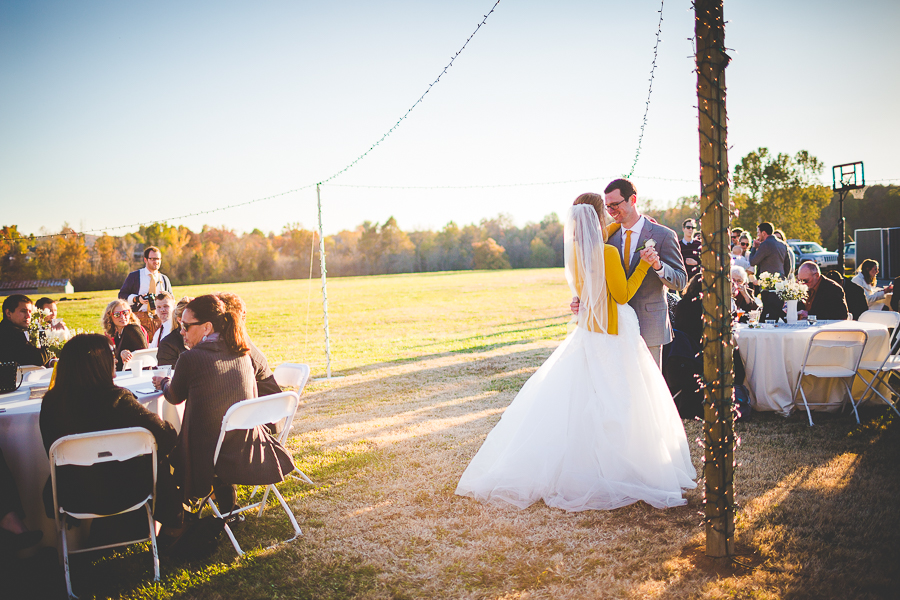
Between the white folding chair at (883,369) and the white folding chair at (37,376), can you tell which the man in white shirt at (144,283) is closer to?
the white folding chair at (37,376)

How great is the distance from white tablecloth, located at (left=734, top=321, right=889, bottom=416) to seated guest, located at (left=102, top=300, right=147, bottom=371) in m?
6.76

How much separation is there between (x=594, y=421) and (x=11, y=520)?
143 inches

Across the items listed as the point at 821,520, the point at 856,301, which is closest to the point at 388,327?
the point at 856,301

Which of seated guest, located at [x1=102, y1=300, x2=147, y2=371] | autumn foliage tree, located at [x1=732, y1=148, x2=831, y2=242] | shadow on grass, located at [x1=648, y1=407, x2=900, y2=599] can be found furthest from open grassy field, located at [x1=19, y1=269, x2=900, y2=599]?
autumn foliage tree, located at [x1=732, y1=148, x2=831, y2=242]

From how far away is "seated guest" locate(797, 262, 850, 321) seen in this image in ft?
20.7

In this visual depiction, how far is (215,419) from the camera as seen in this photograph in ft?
10.7

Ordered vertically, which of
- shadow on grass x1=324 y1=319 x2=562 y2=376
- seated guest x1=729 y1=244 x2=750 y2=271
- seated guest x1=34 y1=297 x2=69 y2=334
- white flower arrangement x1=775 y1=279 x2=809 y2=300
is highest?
seated guest x1=729 y1=244 x2=750 y2=271

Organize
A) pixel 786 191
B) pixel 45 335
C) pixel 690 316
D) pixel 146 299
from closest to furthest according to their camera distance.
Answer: pixel 45 335 → pixel 690 316 → pixel 146 299 → pixel 786 191

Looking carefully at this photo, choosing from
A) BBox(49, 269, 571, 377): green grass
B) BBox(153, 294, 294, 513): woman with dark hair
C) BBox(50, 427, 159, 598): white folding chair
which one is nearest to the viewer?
BBox(50, 427, 159, 598): white folding chair

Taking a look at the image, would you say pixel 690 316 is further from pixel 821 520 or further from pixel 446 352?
pixel 446 352

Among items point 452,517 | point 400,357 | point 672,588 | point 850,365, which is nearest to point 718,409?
point 672,588

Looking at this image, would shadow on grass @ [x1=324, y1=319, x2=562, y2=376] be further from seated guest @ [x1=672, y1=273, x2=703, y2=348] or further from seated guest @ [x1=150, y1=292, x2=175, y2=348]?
seated guest @ [x1=672, y1=273, x2=703, y2=348]

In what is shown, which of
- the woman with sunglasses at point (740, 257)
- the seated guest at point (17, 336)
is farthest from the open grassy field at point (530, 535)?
the woman with sunglasses at point (740, 257)

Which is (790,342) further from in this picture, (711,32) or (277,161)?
(277,161)
